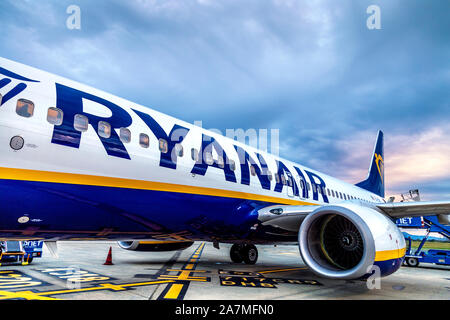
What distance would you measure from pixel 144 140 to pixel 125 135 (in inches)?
15.6

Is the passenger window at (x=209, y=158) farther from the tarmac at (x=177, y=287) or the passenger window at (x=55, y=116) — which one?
the passenger window at (x=55, y=116)

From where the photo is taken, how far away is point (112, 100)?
5.81 meters

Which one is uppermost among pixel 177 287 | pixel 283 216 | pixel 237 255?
pixel 283 216

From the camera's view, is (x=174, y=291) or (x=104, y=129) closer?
(x=104, y=129)

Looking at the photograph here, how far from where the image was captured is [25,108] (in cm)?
426

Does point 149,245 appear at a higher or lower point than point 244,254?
higher

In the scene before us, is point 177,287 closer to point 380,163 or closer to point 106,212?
point 106,212

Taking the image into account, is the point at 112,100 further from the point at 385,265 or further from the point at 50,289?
the point at 385,265

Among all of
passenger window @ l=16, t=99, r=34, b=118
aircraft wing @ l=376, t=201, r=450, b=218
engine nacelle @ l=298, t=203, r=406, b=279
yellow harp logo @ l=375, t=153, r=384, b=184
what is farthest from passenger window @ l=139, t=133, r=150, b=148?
yellow harp logo @ l=375, t=153, r=384, b=184

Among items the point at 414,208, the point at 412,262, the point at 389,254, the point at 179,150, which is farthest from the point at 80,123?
the point at 412,262

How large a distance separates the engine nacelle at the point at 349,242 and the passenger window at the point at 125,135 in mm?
3587

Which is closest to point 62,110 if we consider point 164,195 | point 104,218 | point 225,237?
point 104,218

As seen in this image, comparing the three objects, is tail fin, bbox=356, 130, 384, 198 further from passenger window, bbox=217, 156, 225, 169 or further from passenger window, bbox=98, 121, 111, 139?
passenger window, bbox=98, 121, 111, 139

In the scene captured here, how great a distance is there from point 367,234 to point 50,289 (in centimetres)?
552
